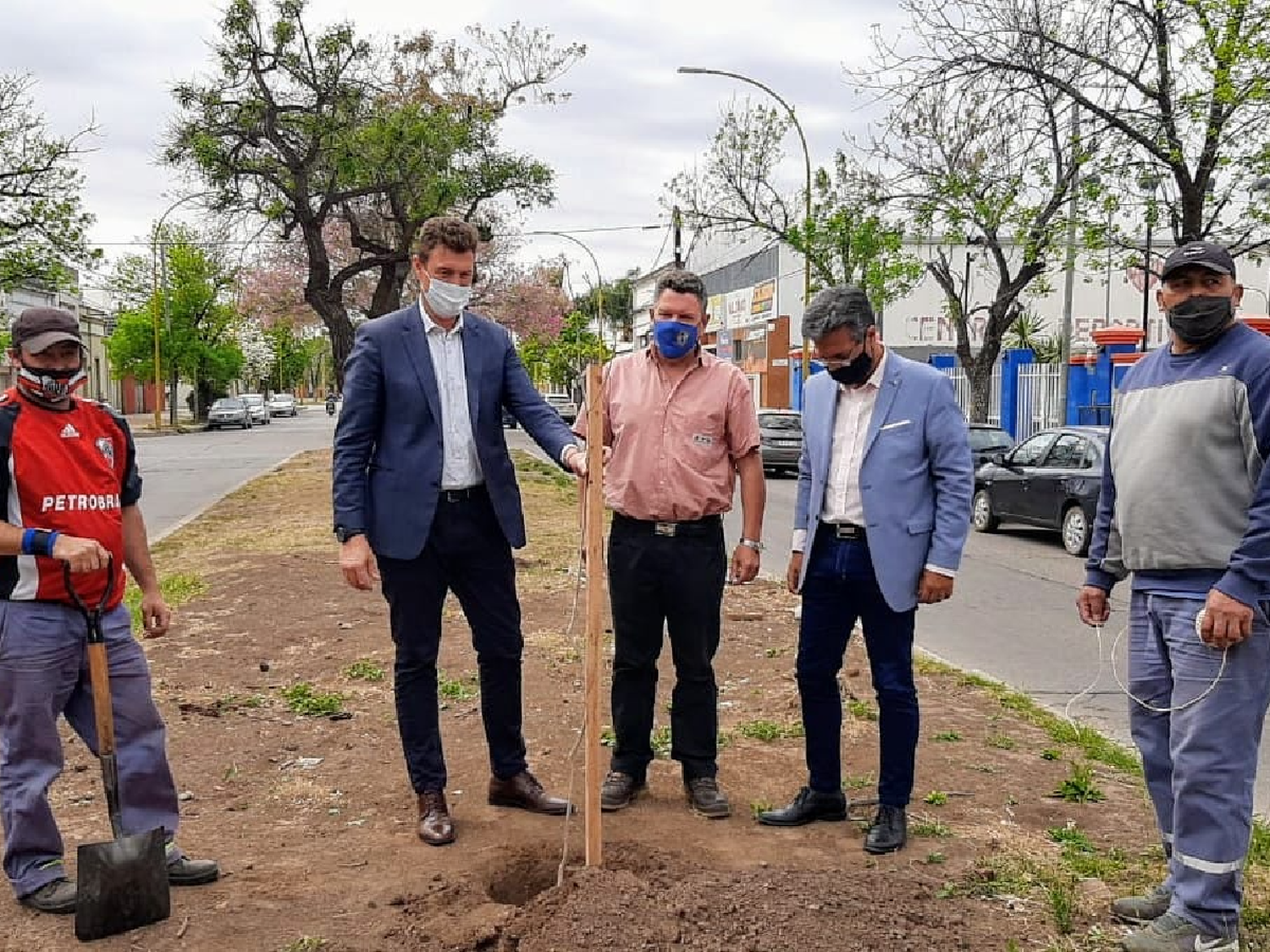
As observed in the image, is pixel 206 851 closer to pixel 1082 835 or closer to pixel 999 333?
pixel 1082 835

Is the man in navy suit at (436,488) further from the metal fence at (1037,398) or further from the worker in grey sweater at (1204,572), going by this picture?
the metal fence at (1037,398)

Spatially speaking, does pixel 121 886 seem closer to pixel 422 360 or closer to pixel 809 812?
pixel 422 360

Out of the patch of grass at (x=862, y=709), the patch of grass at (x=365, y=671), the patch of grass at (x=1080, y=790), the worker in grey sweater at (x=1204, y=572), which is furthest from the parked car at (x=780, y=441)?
the worker in grey sweater at (x=1204, y=572)

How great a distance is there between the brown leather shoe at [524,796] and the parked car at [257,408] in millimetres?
53990

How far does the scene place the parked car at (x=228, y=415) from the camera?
2023 inches

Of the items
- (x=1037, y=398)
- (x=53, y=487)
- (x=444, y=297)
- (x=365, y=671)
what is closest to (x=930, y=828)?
(x=444, y=297)

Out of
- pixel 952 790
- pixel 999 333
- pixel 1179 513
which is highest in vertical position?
pixel 999 333

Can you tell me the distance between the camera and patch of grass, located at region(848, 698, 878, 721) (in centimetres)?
589

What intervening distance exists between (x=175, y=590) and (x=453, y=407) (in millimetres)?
6234

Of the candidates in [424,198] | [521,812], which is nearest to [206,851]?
[521,812]

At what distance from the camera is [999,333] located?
2456 centimetres

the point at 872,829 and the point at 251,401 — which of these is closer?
the point at 872,829

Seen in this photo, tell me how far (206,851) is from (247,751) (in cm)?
122

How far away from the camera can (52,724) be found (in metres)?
3.69
